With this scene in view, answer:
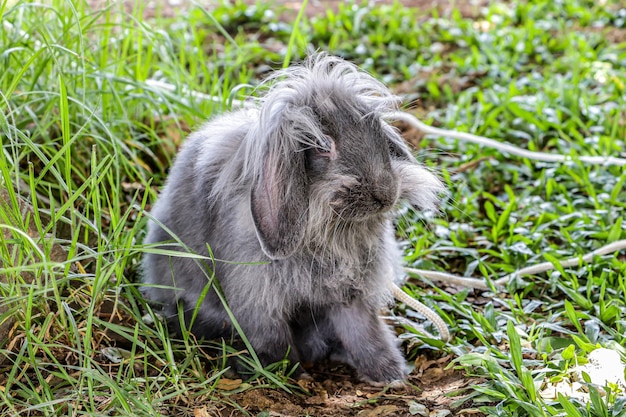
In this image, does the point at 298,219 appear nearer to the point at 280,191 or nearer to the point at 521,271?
the point at 280,191

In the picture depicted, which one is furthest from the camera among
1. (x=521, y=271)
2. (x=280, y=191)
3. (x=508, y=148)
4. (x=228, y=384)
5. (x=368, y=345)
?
(x=508, y=148)

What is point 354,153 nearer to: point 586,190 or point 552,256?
point 552,256

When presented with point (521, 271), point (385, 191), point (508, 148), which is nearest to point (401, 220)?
point (385, 191)

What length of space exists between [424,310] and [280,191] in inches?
42.7

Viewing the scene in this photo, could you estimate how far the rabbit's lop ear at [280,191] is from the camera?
3014mm

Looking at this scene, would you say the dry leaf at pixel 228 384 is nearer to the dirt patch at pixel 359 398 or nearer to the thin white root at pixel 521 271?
the dirt patch at pixel 359 398

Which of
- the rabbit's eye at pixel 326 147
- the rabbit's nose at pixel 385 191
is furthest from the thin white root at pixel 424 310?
the rabbit's eye at pixel 326 147

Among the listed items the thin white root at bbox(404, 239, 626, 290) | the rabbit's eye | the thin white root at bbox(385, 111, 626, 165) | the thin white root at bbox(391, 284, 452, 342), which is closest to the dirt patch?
the thin white root at bbox(391, 284, 452, 342)

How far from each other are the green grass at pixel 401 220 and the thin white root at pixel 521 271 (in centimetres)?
5

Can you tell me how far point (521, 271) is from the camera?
4109mm

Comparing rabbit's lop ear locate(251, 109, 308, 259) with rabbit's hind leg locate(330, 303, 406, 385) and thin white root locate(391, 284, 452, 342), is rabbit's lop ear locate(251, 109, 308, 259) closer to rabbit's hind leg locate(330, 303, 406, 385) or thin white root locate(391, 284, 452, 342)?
rabbit's hind leg locate(330, 303, 406, 385)

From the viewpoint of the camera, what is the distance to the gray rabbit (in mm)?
3047

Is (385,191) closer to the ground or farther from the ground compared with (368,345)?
farther from the ground

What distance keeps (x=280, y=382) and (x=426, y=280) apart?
1079 mm
